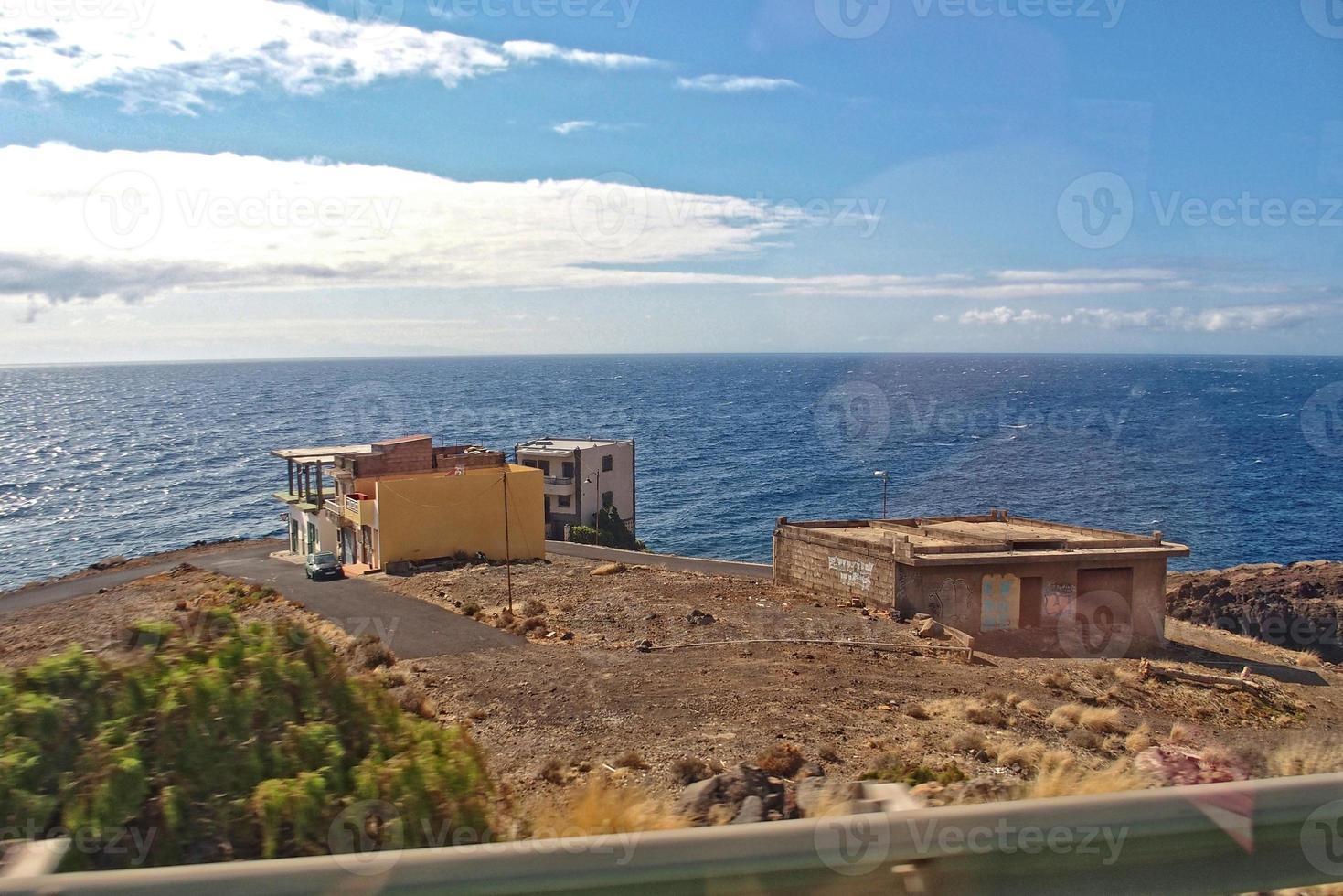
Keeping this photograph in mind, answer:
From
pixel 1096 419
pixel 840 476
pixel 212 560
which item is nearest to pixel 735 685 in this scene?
pixel 212 560

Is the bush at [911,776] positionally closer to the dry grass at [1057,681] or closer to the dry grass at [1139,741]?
the dry grass at [1139,741]

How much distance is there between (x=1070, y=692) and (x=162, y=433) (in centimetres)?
14136

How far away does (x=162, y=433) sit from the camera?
445 feet

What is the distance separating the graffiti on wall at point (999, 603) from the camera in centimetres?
2972

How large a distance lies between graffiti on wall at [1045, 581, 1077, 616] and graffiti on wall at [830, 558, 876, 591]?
5.48 metres

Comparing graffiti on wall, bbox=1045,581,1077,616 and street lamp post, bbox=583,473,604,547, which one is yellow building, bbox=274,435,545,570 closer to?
street lamp post, bbox=583,473,604,547

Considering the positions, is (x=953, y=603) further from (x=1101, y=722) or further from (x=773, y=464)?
(x=773, y=464)

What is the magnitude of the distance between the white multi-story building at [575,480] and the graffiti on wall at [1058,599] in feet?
115

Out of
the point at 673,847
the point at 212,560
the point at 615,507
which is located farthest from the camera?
the point at 615,507

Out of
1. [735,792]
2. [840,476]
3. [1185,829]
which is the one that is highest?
[1185,829]

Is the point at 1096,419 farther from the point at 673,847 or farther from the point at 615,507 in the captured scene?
the point at 673,847

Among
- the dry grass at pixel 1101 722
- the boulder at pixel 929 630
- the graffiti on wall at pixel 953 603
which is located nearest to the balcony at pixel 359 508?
the graffiti on wall at pixel 953 603

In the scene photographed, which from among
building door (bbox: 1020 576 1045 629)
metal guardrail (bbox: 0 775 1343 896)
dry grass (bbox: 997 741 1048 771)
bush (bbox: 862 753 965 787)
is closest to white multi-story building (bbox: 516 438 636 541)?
building door (bbox: 1020 576 1045 629)

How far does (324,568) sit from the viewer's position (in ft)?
121
